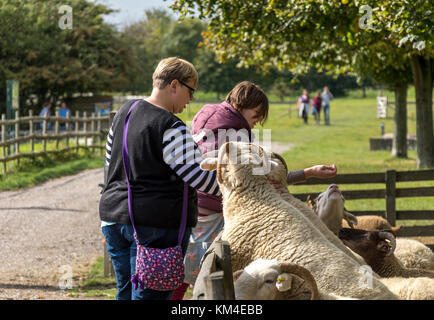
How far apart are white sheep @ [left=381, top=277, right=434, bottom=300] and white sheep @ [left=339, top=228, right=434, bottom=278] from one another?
812mm

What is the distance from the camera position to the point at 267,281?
267 centimetres

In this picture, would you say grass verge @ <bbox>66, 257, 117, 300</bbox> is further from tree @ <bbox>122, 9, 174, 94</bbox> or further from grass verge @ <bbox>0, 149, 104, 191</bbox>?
tree @ <bbox>122, 9, 174, 94</bbox>

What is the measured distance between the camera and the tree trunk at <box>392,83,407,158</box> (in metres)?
19.4

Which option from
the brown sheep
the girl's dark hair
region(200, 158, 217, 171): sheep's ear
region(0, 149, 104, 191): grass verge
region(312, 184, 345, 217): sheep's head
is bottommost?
region(0, 149, 104, 191): grass verge

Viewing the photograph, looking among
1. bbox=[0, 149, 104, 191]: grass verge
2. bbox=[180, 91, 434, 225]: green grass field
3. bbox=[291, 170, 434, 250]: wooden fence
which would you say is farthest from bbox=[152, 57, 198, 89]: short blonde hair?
bbox=[0, 149, 104, 191]: grass verge

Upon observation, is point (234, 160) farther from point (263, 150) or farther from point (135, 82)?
point (135, 82)

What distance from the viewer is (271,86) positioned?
53031 millimetres

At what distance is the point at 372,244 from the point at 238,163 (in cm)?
147

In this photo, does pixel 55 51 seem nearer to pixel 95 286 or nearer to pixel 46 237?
pixel 46 237

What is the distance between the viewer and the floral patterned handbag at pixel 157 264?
9.32 feet

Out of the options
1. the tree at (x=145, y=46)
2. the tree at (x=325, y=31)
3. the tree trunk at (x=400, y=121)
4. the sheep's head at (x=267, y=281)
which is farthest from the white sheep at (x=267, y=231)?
the tree at (x=145, y=46)

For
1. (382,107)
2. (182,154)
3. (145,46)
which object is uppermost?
(145,46)

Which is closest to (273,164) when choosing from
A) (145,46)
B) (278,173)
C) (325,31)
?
(278,173)
